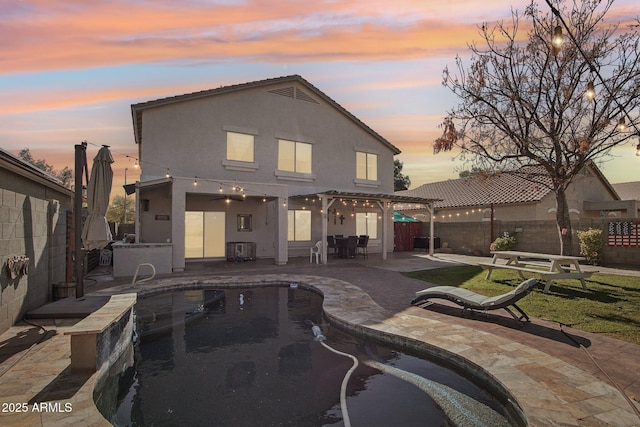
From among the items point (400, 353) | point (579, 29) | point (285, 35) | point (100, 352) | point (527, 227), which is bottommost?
point (400, 353)

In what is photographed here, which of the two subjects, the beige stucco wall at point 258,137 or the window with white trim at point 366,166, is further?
the window with white trim at point 366,166

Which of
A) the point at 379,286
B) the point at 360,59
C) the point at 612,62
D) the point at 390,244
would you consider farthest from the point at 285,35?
the point at 390,244

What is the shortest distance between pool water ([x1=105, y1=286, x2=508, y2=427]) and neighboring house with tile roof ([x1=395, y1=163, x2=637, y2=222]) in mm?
13928

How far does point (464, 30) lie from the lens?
1080cm

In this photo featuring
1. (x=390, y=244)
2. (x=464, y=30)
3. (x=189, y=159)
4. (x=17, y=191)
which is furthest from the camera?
(x=390, y=244)

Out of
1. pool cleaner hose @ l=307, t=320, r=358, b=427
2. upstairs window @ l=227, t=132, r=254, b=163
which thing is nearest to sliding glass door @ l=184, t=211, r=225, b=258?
upstairs window @ l=227, t=132, r=254, b=163

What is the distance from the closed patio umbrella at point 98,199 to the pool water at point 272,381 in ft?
6.21

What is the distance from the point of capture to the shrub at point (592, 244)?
1315 centimetres

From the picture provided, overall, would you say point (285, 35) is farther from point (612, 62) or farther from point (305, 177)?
point (612, 62)

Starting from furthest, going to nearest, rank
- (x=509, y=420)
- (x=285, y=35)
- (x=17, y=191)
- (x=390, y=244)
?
(x=390, y=244) → (x=285, y=35) → (x=17, y=191) → (x=509, y=420)

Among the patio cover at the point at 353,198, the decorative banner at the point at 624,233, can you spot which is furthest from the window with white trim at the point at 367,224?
the decorative banner at the point at 624,233

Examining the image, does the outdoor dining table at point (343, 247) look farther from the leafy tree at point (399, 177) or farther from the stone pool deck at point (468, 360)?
the leafy tree at point (399, 177)

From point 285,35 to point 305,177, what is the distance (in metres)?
8.57

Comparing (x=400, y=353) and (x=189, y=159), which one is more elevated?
(x=189, y=159)
